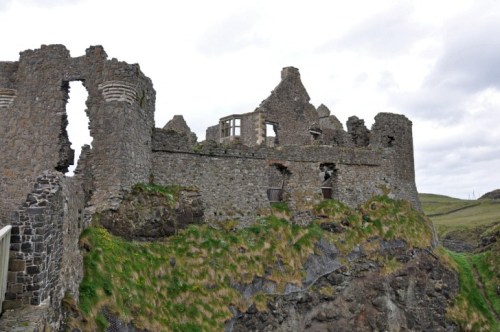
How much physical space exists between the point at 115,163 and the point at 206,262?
6205mm

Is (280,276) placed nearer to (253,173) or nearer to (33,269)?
(253,173)

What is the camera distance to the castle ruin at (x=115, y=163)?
11211 mm

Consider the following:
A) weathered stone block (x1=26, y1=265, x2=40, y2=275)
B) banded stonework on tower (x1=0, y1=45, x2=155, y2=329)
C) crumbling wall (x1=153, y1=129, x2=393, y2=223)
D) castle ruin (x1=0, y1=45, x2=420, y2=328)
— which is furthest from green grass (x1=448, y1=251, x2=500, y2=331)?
weathered stone block (x1=26, y1=265, x2=40, y2=275)

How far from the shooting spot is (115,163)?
722 inches

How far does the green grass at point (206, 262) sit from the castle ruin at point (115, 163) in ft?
2.87

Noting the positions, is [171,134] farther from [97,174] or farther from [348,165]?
[348,165]

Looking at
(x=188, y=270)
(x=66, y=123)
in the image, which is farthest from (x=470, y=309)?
(x=66, y=123)

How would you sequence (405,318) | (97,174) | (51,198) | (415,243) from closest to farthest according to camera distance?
(51,198)
(97,174)
(405,318)
(415,243)

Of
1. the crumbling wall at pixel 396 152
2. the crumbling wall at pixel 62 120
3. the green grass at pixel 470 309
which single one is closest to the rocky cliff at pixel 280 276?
the green grass at pixel 470 309

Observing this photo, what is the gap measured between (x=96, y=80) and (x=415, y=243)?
70.0 ft

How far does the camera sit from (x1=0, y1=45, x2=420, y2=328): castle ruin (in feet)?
36.8

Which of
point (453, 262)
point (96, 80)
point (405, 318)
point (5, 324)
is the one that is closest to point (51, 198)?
point (5, 324)

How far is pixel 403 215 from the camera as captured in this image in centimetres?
3016

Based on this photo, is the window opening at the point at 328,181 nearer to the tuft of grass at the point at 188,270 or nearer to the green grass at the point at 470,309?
the tuft of grass at the point at 188,270
